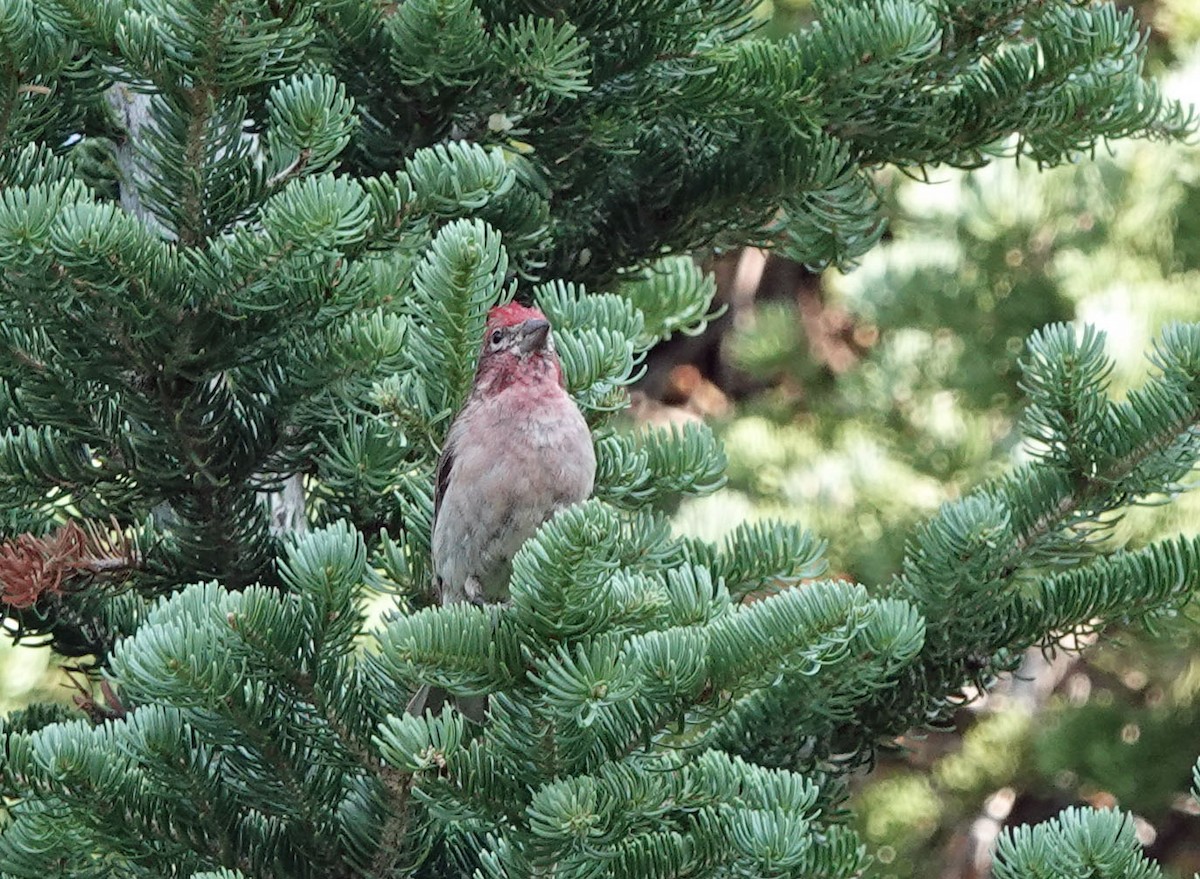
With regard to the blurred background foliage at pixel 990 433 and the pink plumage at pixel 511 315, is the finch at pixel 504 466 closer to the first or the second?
the pink plumage at pixel 511 315

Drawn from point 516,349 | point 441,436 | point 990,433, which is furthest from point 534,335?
point 990,433

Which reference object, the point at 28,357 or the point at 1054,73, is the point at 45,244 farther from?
the point at 1054,73

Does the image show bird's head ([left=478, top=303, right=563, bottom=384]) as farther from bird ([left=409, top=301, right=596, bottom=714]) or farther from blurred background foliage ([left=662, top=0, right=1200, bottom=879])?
blurred background foliage ([left=662, top=0, right=1200, bottom=879])

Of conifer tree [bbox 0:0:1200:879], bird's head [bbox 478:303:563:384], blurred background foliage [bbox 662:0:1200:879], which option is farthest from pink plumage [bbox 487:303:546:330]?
blurred background foliage [bbox 662:0:1200:879]

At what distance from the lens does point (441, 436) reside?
3459mm

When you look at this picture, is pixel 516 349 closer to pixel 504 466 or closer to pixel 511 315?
pixel 511 315

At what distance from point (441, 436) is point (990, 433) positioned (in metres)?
3.55

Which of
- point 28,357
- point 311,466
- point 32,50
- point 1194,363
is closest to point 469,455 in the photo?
point 311,466

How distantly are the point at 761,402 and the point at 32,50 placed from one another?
508cm

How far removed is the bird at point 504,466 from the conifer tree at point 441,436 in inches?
4.2

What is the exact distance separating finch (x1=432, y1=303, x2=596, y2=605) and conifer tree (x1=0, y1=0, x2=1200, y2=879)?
11 cm

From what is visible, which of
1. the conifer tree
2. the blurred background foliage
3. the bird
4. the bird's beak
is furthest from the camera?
the blurred background foliage

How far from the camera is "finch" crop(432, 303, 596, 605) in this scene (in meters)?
3.73

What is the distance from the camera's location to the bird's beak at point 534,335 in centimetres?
361
